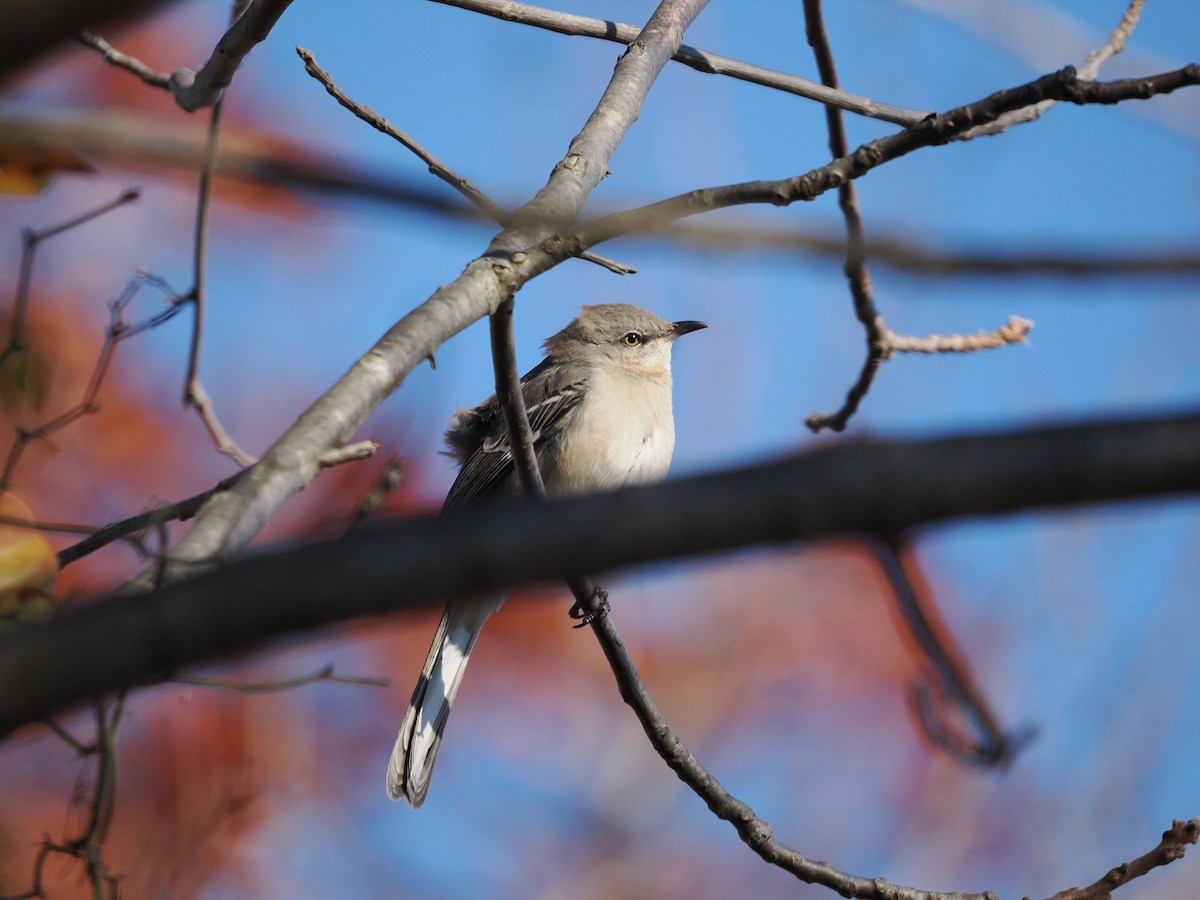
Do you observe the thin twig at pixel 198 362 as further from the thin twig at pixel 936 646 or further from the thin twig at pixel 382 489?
the thin twig at pixel 936 646

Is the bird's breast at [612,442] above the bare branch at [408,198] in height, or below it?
above

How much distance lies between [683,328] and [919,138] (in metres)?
4.02

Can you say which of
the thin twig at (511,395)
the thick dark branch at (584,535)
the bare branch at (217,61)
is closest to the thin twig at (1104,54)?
the thin twig at (511,395)

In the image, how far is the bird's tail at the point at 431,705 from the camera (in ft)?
16.4

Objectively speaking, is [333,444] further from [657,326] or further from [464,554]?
[657,326]

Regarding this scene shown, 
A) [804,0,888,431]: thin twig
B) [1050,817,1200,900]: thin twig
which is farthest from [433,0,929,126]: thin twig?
[1050,817,1200,900]: thin twig

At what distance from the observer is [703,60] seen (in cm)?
381

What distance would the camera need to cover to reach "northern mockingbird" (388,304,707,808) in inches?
203

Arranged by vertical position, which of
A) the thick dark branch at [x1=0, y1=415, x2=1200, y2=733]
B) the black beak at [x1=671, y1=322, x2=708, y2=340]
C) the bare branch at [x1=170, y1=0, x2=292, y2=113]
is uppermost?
the black beak at [x1=671, y1=322, x2=708, y2=340]

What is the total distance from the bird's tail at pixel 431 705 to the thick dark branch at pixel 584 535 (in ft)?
11.7

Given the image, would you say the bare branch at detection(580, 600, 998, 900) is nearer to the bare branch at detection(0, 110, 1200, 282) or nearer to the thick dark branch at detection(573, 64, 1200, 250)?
the thick dark branch at detection(573, 64, 1200, 250)

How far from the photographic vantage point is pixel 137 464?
30.2ft

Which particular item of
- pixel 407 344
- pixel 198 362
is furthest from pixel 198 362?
pixel 407 344

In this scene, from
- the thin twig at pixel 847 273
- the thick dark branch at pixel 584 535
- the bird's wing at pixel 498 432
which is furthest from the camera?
the bird's wing at pixel 498 432
